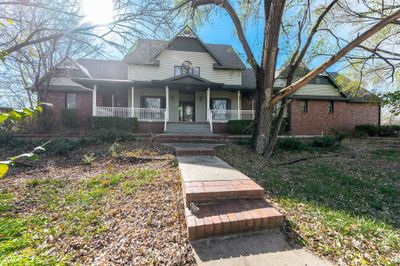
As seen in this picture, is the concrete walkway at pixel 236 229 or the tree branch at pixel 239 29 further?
the tree branch at pixel 239 29

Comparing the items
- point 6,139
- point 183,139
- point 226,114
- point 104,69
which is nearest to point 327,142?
point 226,114

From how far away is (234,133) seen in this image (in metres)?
11.2

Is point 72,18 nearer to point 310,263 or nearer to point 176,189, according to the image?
point 176,189

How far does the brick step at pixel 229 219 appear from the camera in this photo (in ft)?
7.13

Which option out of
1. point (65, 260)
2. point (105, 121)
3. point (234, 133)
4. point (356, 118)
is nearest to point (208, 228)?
point (65, 260)

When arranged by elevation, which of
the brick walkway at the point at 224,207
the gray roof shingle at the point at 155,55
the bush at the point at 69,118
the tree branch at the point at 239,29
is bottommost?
the brick walkway at the point at 224,207

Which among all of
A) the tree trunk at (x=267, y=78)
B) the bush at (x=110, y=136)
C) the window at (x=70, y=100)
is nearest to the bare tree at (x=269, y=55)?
the tree trunk at (x=267, y=78)

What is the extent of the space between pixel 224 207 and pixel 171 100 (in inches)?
470

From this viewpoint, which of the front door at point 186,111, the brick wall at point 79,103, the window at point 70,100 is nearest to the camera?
the brick wall at point 79,103

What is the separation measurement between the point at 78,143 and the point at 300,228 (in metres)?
8.51

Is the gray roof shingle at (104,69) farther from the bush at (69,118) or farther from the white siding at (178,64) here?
the bush at (69,118)

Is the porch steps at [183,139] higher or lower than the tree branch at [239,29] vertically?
lower

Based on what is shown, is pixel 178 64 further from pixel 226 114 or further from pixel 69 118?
pixel 69 118

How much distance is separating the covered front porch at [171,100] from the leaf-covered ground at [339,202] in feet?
21.9
